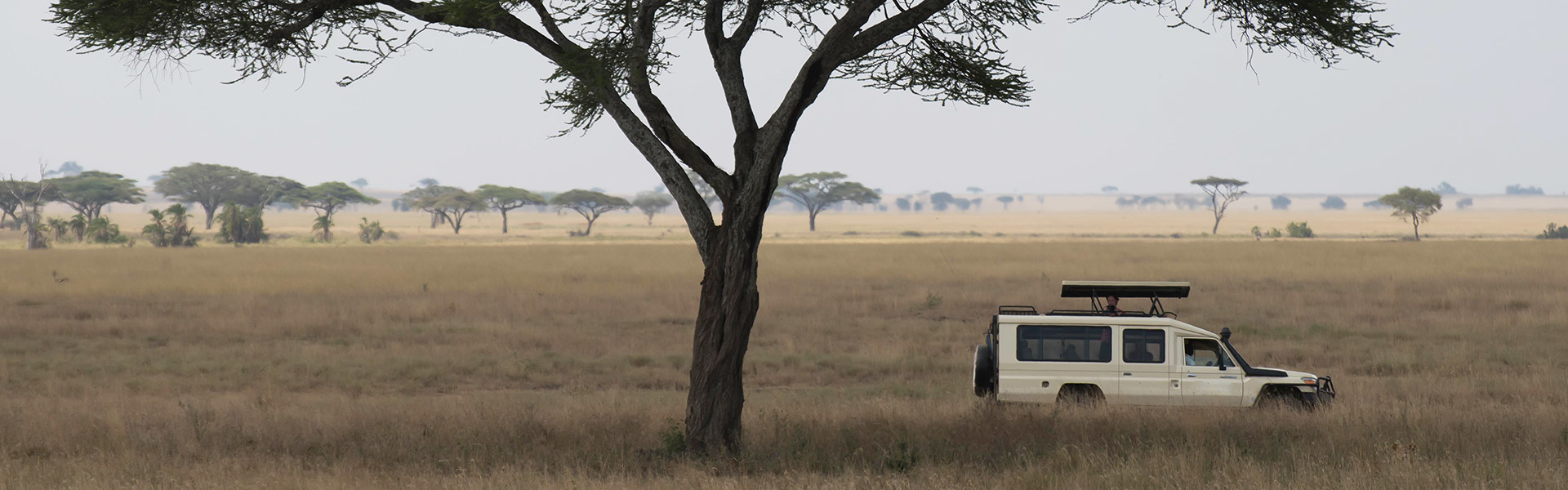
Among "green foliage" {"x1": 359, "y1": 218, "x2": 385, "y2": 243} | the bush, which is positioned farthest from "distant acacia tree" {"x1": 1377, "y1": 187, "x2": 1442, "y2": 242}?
"green foliage" {"x1": 359, "y1": 218, "x2": 385, "y2": 243}

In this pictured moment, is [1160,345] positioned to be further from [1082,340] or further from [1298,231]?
[1298,231]

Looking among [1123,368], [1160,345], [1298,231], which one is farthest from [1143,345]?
[1298,231]

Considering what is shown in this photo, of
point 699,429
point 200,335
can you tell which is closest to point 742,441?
point 699,429

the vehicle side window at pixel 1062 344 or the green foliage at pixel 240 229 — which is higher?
the green foliage at pixel 240 229

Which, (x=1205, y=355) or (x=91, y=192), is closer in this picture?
(x=1205, y=355)

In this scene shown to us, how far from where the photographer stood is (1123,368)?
38.1 feet

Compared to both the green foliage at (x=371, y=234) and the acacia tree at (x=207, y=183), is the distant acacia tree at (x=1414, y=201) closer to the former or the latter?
the green foliage at (x=371, y=234)

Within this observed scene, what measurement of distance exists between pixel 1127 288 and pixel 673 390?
20.2ft

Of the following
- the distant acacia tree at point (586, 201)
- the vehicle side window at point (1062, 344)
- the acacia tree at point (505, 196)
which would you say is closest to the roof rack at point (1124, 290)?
the vehicle side window at point (1062, 344)

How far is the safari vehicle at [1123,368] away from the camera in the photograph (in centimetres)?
1157

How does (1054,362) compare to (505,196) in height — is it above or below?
below

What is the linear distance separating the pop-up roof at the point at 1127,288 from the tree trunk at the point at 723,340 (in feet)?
15.1

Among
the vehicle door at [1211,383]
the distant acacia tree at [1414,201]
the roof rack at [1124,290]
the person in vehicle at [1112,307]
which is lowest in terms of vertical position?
the vehicle door at [1211,383]

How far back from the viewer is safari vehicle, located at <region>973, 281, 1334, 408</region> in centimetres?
1157
